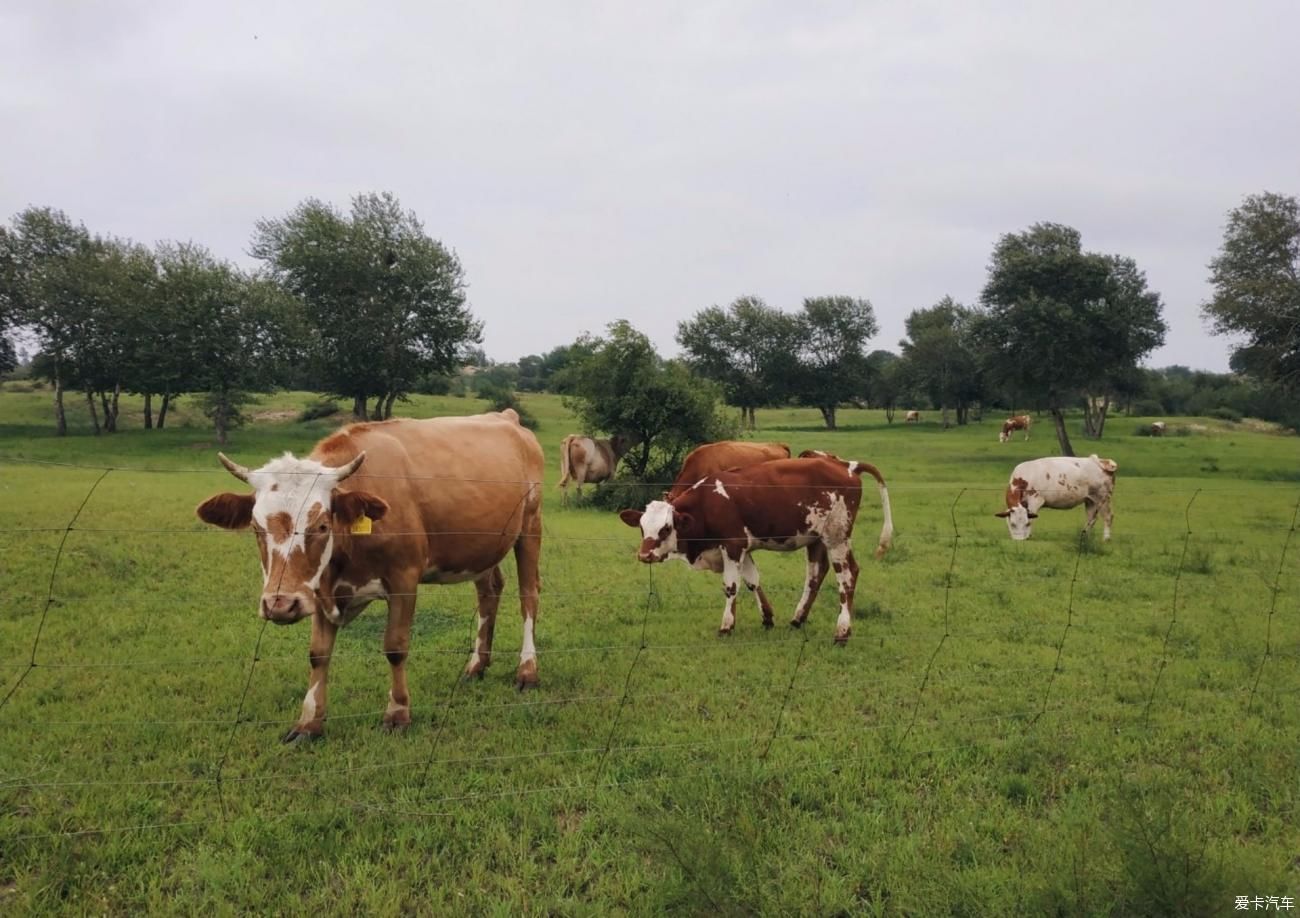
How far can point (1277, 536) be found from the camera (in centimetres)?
1498

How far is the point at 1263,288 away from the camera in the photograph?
87.4ft

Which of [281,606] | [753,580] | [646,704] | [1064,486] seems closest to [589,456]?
[1064,486]

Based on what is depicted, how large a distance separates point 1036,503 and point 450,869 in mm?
15076

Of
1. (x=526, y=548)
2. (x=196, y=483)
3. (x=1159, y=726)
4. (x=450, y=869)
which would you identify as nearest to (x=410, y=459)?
(x=526, y=548)

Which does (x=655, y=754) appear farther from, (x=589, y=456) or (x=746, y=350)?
(x=746, y=350)

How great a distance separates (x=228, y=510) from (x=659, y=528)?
446 centimetres

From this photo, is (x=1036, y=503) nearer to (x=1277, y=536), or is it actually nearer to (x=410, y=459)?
(x=1277, y=536)

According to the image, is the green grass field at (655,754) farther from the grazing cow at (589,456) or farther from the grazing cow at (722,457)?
the grazing cow at (589,456)

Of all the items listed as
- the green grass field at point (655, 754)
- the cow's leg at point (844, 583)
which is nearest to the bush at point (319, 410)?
the green grass field at point (655, 754)

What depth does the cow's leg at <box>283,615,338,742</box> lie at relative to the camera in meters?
5.12

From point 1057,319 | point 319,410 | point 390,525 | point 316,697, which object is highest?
point 1057,319

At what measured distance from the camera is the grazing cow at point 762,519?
27.7ft

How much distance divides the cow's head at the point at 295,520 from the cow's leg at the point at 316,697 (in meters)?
0.25

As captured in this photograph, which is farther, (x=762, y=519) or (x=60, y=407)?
(x=60, y=407)
